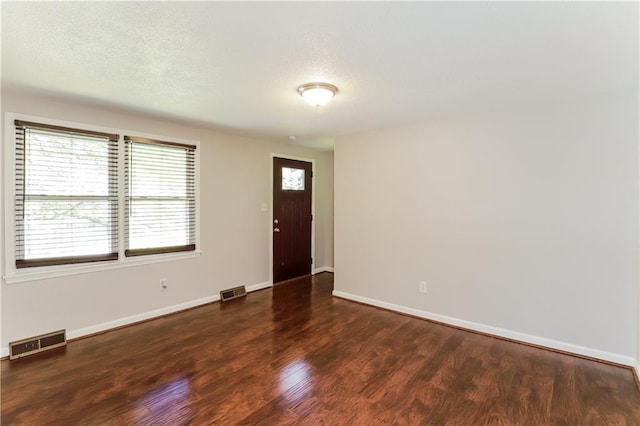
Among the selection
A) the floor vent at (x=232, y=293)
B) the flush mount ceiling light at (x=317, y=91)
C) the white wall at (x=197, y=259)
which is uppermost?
the flush mount ceiling light at (x=317, y=91)

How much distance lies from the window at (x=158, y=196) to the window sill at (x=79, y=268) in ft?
0.25

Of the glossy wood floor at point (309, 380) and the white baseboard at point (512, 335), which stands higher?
the white baseboard at point (512, 335)

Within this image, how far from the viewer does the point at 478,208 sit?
10.9 ft

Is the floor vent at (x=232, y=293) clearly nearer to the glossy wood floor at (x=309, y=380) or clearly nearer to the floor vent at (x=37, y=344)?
the glossy wood floor at (x=309, y=380)

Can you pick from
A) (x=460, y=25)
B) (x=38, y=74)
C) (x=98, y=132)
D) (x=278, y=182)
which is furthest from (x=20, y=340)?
(x=460, y=25)

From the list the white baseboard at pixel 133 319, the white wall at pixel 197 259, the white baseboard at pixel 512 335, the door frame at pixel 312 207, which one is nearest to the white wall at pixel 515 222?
the white baseboard at pixel 512 335

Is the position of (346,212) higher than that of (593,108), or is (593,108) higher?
(593,108)

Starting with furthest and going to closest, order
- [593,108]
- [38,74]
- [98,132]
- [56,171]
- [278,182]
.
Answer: [278,182] < [98,132] < [56,171] < [593,108] < [38,74]

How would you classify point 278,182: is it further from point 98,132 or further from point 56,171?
point 56,171

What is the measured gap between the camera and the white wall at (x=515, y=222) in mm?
2646

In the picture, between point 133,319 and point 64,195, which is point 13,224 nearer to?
point 64,195

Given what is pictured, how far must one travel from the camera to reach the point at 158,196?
147 inches

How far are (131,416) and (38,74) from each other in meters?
2.54

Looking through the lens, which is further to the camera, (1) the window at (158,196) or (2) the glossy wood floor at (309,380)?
(1) the window at (158,196)
